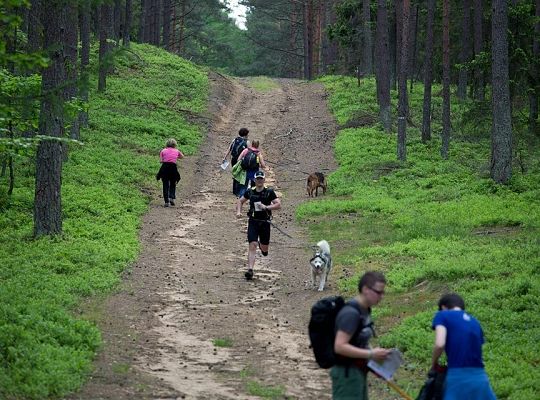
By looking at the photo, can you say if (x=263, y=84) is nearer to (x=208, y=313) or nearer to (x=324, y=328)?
(x=208, y=313)

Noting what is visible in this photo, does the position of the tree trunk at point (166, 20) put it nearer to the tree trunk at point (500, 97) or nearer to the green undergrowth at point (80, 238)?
the green undergrowth at point (80, 238)

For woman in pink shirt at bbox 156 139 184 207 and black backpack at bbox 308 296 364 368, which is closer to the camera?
black backpack at bbox 308 296 364 368

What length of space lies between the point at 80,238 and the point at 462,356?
12.4 m

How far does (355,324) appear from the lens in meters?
7.10

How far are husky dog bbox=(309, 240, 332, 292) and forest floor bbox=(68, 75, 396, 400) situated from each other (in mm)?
284

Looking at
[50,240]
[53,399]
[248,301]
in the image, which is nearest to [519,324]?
[248,301]

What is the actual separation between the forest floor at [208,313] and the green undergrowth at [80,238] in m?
0.40

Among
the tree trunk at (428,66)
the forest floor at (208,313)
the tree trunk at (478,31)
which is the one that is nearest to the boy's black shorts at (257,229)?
the forest floor at (208,313)

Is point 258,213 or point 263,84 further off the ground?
point 263,84

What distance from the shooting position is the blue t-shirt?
7.46 m

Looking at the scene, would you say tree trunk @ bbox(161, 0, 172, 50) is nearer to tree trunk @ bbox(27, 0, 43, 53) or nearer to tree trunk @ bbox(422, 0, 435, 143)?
tree trunk @ bbox(422, 0, 435, 143)

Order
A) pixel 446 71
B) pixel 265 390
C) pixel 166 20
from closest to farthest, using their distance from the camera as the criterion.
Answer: pixel 265 390 → pixel 446 71 → pixel 166 20

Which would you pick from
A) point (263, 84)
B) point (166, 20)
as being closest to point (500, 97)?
point (263, 84)

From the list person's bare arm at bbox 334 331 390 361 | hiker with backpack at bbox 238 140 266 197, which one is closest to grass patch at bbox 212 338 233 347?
person's bare arm at bbox 334 331 390 361
